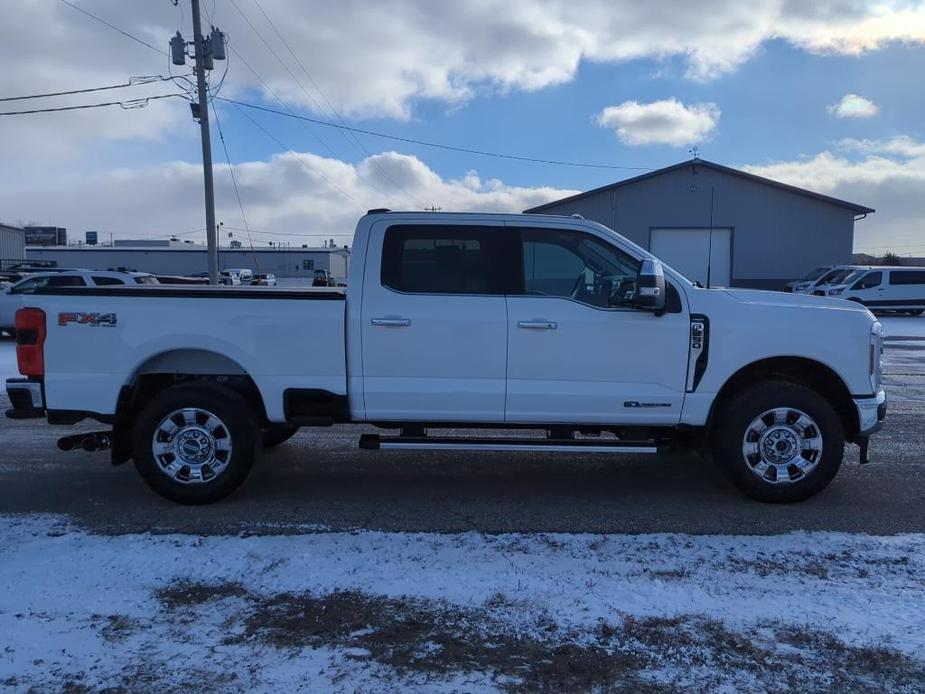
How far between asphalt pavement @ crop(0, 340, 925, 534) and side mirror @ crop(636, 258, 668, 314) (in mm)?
1558

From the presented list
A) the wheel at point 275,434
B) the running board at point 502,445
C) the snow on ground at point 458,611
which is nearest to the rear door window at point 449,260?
the running board at point 502,445

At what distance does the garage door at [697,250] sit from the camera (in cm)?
3058

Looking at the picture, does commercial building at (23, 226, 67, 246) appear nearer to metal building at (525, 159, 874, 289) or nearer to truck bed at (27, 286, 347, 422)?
metal building at (525, 159, 874, 289)

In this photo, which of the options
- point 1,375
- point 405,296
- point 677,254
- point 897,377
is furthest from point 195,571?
point 677,254

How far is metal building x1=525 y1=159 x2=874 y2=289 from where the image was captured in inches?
1188

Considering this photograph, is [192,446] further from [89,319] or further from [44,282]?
[44,282]

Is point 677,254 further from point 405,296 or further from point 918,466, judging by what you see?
point 405,296

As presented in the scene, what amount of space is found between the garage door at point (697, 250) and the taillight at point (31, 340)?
28330mm

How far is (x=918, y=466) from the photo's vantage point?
6.22 metres

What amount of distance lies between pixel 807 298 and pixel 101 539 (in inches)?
212

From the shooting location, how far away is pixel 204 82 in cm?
2108

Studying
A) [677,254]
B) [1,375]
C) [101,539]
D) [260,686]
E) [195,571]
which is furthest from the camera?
[677,254]

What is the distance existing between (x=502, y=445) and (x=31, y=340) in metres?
3.58

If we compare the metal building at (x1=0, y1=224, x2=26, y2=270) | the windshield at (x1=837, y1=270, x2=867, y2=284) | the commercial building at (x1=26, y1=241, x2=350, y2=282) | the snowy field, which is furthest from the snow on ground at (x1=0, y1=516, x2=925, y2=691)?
the commercial building at (x1=26, y1=241, x2=350, y2=282)
